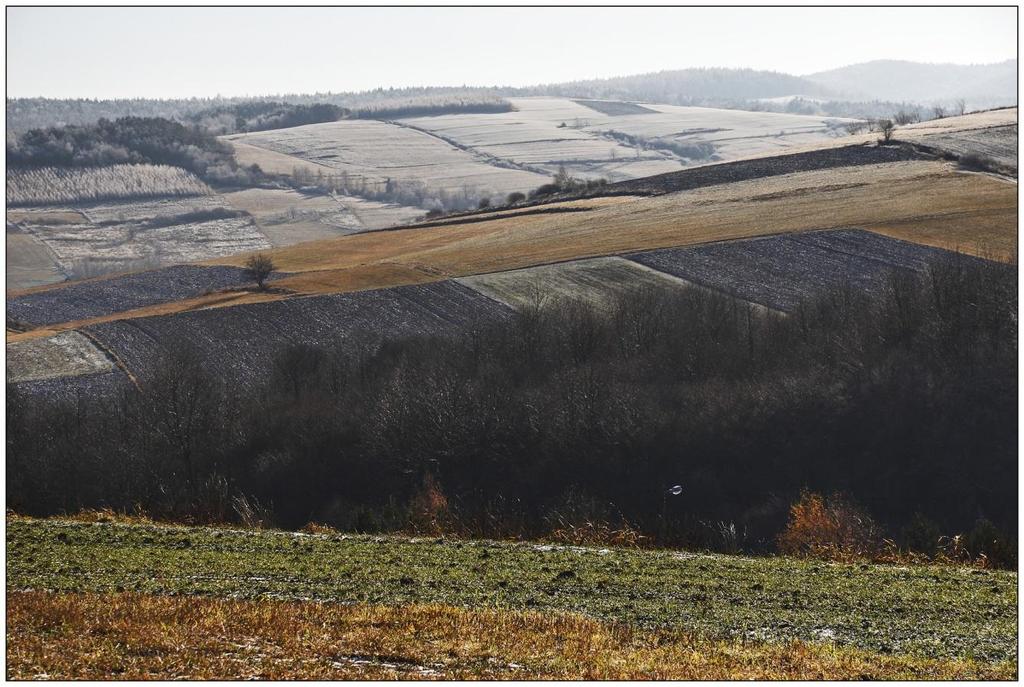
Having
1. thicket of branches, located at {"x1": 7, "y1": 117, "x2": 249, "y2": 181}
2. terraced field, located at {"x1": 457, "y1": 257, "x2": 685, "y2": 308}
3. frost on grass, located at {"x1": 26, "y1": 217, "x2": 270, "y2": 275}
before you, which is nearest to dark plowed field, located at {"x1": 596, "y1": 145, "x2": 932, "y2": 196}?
terraced field, located at {"x1": 457, "y1": 257, "x2": 685, "y2": 308}

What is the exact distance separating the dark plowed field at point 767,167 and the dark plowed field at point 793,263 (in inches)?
735

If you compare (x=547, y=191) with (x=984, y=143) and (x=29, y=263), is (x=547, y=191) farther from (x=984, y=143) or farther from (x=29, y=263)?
(x=29, y=263)

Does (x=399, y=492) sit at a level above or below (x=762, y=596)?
below

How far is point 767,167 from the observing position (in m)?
82.4

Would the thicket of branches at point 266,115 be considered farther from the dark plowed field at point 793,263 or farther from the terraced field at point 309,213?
the dark plowed field at point 793,263

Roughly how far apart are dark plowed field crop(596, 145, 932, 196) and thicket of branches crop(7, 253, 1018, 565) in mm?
30322

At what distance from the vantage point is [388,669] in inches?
465

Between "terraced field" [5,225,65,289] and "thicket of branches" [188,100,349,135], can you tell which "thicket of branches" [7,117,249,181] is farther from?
"thicket of branches" [188,100,349,135]

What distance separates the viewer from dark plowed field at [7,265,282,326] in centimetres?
6209

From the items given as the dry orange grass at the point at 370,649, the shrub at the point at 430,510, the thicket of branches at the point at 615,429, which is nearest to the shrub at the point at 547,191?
the thicket of branches at the point at 615,429

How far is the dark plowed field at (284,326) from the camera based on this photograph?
164 ft

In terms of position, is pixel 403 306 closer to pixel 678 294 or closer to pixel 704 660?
pixel 678 294

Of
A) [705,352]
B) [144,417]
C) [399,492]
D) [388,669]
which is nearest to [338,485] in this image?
[399,492]

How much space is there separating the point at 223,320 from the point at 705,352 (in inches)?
929
